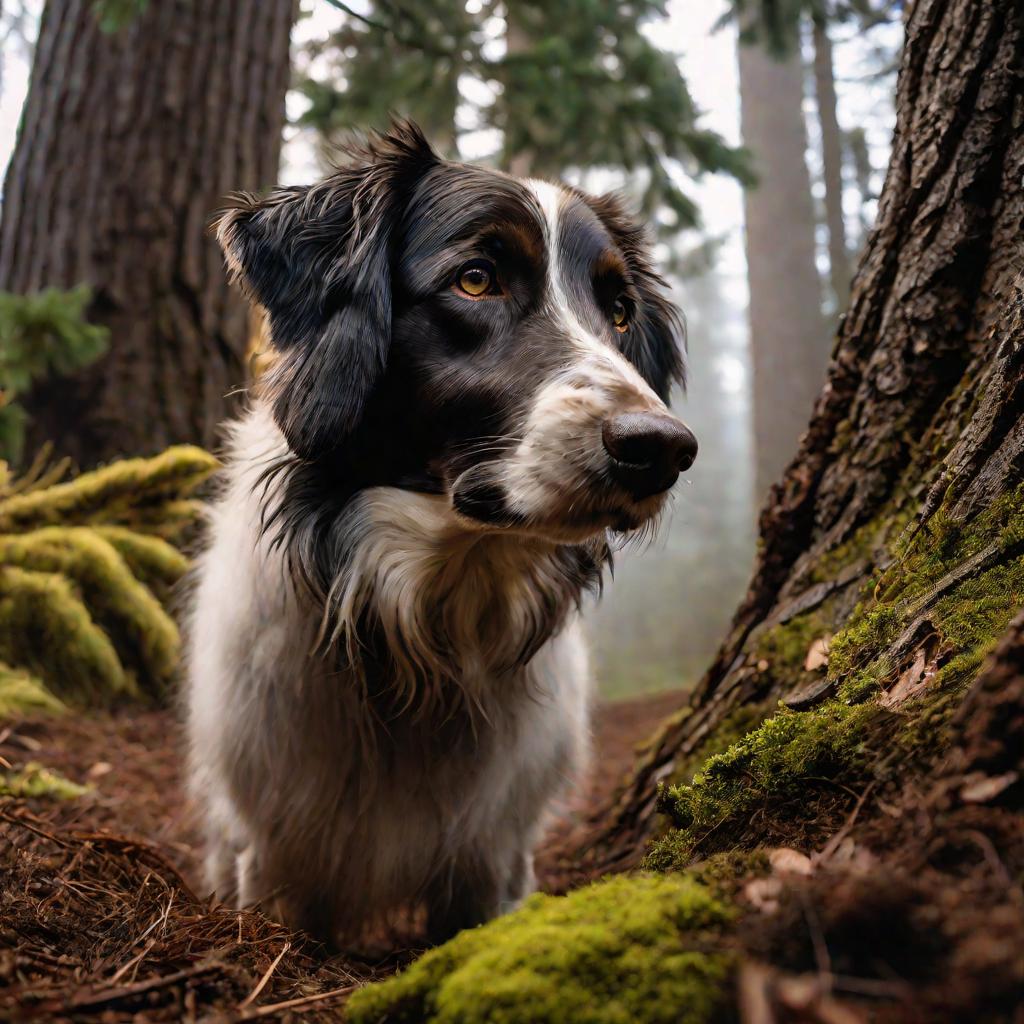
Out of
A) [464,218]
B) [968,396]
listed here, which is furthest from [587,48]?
[968,396]

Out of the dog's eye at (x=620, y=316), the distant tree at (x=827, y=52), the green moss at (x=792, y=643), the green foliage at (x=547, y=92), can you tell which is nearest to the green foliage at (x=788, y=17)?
the distant tree at (x=827, y=52)

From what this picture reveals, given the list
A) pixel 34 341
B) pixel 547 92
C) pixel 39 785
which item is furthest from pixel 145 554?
pixel 547 92

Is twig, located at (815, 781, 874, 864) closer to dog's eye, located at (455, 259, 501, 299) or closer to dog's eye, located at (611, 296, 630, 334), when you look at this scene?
dog's eye, located at (455, 259, 501, 299)

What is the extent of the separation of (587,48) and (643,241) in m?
5.70

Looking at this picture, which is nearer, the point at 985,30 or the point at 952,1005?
the point at 952,1005

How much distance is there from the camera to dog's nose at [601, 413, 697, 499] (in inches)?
78.9

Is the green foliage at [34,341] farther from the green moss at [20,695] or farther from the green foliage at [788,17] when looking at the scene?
the green foliage at [788,17]

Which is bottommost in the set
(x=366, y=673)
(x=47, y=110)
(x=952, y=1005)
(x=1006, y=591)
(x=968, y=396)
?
(x=366, y=673)

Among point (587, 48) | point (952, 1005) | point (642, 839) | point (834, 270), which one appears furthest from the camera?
point (834, 270)

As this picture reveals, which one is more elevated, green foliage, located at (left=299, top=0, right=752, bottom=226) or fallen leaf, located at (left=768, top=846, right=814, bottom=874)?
green foliage, located at (left=299, top=0, right=752, bottom=226)

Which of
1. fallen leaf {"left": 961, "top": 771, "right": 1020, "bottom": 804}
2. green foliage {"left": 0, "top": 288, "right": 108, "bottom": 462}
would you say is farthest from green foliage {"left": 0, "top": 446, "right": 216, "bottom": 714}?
fallen leaf {"left": 961, "top": 771, "right": 1020, "bottom": 804}

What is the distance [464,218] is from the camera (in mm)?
2543

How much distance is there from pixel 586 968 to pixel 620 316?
7.30 ft

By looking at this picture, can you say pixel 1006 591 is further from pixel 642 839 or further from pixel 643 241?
pixel 643 241
